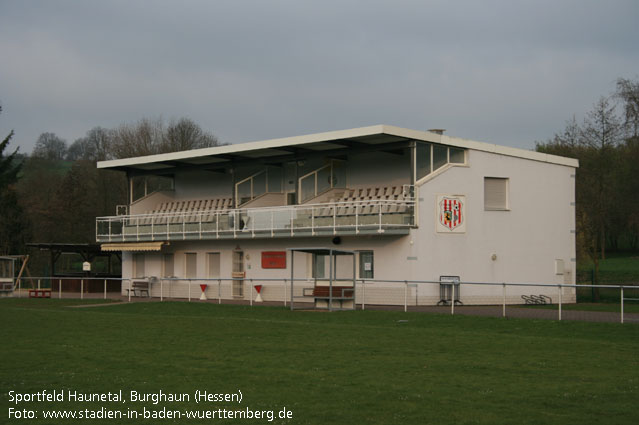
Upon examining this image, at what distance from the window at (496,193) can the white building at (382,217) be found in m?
0.05

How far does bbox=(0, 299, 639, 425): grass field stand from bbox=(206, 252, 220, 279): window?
15.9 m

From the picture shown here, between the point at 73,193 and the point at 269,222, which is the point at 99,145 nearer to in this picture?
the point at 73,193

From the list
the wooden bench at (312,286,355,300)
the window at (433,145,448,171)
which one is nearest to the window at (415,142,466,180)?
the window at (433,145,448,171)

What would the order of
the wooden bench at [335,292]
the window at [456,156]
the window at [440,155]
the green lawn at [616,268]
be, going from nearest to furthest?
1. the wooden bench at [335,292]
2. the window at [440,155]
3. the window at [456,156]
4. the green lawn at [616,268]

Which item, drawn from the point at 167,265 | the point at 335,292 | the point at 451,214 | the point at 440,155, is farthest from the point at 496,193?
the point at 167,265

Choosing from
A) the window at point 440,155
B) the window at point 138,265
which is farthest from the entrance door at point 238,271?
the window at point 440,155

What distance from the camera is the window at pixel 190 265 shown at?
40781 mm

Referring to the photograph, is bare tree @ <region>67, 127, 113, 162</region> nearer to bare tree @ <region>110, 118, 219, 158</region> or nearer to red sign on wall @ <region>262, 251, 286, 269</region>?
bare tree @ <region>110, 118, 219, 158</region>

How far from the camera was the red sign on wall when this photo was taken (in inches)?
1433

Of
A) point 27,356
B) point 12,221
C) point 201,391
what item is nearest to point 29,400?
point 201,391

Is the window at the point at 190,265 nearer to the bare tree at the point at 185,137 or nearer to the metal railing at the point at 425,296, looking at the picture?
the metal railing at the point at 425,296

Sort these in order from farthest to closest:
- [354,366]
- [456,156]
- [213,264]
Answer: [213,264] < [456,156] < [354,366]

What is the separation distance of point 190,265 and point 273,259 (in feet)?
20.1

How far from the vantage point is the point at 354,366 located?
14000 millimetres
